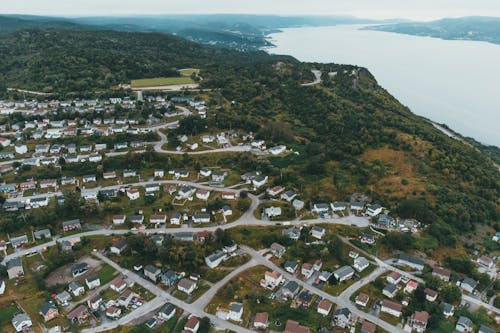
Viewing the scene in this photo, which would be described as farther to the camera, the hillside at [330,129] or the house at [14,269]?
the hillside at [330,129]

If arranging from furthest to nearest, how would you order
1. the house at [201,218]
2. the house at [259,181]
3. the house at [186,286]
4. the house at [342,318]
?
the house at [259,181]
the house at [201,218]
the house at [186,286]
the house at [342,318]

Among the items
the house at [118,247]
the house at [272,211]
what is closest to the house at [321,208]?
the house at [272,211]

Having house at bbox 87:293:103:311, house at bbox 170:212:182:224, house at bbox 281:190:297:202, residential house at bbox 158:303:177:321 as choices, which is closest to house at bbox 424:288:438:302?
house at bbox 281:190:297:202

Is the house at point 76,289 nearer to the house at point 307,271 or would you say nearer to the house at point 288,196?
the house at point 307,271

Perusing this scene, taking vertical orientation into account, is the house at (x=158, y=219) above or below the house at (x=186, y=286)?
above

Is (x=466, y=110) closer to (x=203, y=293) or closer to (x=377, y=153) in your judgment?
(x=377, y=153)

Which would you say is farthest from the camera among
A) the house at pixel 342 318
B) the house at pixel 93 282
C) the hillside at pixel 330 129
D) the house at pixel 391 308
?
the hillside at pixel 330 129

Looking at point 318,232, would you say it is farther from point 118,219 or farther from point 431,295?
point 118,219
